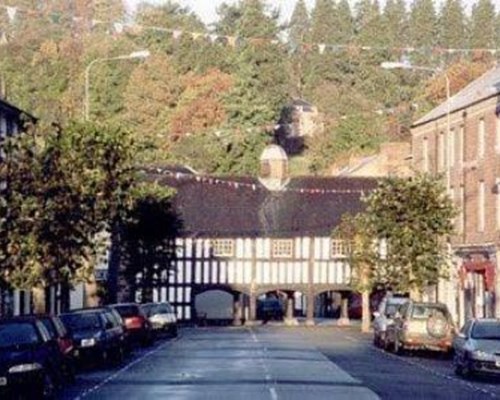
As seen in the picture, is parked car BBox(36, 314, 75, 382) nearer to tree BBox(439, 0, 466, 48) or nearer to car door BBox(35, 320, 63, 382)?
car door BBox(35, 320, 63, 382)

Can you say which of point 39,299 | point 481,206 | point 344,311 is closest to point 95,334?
point 39,299

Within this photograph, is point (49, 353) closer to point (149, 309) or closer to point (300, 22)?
point (149, 309)

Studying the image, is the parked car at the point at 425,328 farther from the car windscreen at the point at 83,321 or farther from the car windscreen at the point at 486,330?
the car windscreen at the point at 83,321

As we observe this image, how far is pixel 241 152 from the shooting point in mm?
122312

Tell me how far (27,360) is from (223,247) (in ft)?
215

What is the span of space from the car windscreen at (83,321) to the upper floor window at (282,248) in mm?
51606

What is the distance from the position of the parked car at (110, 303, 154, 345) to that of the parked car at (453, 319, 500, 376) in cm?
1697

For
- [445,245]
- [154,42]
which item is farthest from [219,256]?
[154,42]

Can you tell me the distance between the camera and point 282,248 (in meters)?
93.9

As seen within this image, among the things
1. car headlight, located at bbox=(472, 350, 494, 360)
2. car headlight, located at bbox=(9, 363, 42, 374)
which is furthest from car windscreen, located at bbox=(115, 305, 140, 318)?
car headlight, located at bbox=(9, 363, 42, 374)

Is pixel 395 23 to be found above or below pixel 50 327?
above

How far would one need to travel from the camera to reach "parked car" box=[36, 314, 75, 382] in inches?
1227

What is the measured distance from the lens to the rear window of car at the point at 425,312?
48000mm

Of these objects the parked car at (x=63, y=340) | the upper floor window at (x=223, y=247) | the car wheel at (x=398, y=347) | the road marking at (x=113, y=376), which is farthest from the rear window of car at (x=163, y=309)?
the parked car at (x=63, y=340)
